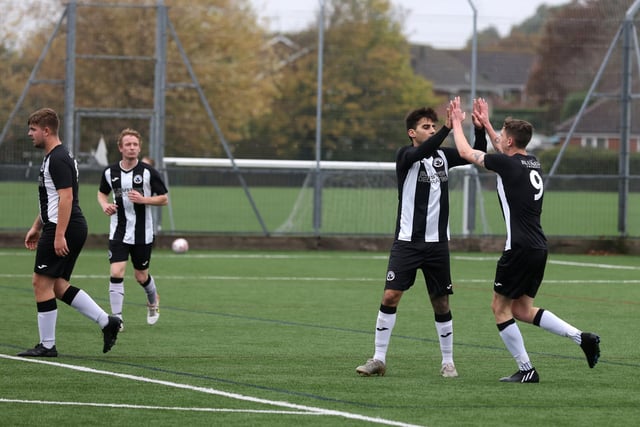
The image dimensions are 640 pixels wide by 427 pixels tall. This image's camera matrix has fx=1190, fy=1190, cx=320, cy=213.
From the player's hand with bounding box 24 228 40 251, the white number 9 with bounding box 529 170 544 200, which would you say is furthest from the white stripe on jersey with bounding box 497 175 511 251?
the player's hand with bounding box 24 228 40 251

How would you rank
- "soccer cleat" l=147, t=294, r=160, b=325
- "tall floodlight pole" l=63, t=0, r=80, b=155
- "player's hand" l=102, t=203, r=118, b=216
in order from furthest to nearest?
"tall floodlight pole" l=63, t=0, r=80, b=155 < "soccer cleat" l=147, t=294, r=160, b=325 < "player's hand" l=102, t=203, r=118, b=216

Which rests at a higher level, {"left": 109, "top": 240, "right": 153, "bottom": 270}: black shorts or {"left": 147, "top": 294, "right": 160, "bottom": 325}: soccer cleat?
{"left": 109, "top": 240, "right": 153, "bottom": 270}: black shorts

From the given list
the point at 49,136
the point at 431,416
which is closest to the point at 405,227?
the point at 431,416

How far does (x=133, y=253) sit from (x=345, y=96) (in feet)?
38.7

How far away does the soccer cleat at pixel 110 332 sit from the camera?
1005 centimetres

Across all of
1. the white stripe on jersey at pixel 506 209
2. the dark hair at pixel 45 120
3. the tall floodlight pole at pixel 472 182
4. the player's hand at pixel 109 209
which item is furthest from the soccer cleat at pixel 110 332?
the tall floodlight pole at pixel 472 182

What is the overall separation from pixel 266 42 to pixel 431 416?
57.7ft

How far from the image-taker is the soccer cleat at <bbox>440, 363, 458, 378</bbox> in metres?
9.20

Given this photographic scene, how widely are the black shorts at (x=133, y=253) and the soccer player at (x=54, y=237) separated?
95.2 inches

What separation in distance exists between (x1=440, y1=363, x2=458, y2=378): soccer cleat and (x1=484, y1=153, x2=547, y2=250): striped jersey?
103 cm

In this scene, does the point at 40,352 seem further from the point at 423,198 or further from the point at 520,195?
the point at 520,195

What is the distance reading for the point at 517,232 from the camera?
907cm

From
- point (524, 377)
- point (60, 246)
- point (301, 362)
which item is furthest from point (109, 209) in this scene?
point (524, 377)

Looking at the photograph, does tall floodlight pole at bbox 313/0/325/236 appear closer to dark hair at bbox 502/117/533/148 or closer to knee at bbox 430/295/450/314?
knee at bbox 430/295/450/314
